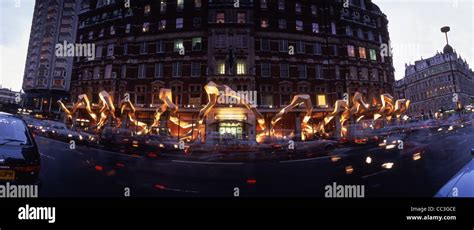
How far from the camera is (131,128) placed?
9.76 meters

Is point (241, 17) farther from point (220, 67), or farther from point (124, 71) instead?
point (124, 71)

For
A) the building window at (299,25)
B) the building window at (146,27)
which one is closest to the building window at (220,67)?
the building window at (299,25)

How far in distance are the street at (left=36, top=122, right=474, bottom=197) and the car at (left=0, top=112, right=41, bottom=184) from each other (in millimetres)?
264

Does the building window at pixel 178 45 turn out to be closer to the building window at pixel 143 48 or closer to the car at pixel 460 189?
the building window at pixel 143 48

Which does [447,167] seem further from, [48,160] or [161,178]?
[48,160]

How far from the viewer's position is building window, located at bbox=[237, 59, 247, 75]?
38.0 ft

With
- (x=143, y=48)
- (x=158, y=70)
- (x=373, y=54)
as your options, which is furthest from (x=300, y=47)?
(x=143, y=48)

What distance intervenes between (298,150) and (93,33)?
49.2 ft

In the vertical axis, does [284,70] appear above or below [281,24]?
below

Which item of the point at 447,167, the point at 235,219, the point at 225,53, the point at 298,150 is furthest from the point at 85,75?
the point at 447,167

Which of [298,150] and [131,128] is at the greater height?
[131,128]

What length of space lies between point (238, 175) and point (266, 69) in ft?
28.4

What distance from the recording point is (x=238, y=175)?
183 inches

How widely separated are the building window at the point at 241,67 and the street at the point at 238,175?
655 cm
